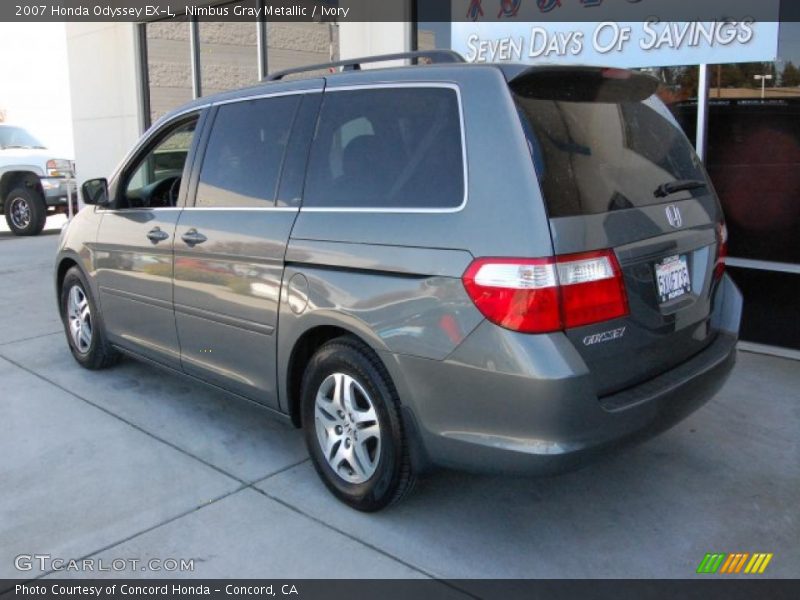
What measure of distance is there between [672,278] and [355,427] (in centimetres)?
147

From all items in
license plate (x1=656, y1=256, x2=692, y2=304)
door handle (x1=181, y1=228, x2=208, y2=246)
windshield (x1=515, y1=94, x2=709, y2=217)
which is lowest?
license plate (x1=656, y1=256, x2=692, y2=304)

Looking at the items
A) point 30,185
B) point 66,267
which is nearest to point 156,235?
point 66,267

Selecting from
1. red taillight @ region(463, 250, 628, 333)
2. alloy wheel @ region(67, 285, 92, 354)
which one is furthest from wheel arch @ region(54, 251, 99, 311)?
red taillight @ region(463, 250, 628, 333)

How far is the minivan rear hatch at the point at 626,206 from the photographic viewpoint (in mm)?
2797

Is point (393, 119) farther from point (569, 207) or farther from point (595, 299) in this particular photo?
point (595, 299)

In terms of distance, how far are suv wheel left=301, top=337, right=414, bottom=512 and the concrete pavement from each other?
0.16 metres

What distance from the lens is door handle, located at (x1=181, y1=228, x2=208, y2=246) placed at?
3.99m

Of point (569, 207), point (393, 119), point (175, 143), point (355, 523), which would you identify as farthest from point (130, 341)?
point (569, 207)

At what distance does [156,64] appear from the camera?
37.4ft

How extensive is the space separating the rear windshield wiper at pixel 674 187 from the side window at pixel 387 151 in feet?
2.94

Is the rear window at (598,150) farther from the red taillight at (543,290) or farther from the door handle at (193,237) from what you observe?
the door handle at (193,237)

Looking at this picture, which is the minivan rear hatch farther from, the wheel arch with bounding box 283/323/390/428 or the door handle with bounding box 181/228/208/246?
the door handle with bounding box 181/228/208/246

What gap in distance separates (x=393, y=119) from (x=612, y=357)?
1.33m

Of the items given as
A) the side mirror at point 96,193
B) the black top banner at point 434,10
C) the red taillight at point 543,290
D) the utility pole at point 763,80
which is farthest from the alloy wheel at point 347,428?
the black top banner at point 434,10
